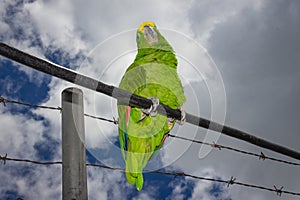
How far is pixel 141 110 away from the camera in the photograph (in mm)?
2021

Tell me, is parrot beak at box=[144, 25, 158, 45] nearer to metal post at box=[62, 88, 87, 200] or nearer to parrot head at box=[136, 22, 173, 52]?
parrot head at box=[136, 22, 173, 52]

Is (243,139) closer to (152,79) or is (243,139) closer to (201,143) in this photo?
(201,143)

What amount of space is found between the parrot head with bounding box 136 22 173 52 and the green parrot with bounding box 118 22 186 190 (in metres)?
0.08

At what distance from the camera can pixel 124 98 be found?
163cm

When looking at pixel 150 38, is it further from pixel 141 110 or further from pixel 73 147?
pixel 73 147

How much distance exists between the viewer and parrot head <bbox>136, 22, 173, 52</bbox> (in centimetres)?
246

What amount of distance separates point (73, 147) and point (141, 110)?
58 centimetres

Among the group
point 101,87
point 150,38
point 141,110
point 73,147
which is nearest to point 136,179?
point 141,110

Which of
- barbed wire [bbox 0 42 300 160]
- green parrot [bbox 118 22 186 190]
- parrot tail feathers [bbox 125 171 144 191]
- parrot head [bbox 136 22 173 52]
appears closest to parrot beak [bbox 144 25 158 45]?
parrot head [bbox 136 22 173 52]

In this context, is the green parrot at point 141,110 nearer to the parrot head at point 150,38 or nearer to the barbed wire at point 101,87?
the parrot head at point 150,38

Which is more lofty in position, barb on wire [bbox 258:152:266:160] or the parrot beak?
the parrot beak

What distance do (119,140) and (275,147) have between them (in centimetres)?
108

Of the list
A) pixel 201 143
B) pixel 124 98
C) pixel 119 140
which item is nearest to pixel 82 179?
pixel 124 98

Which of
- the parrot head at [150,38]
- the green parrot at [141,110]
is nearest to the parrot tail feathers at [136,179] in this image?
the green parrot at [141,110]
